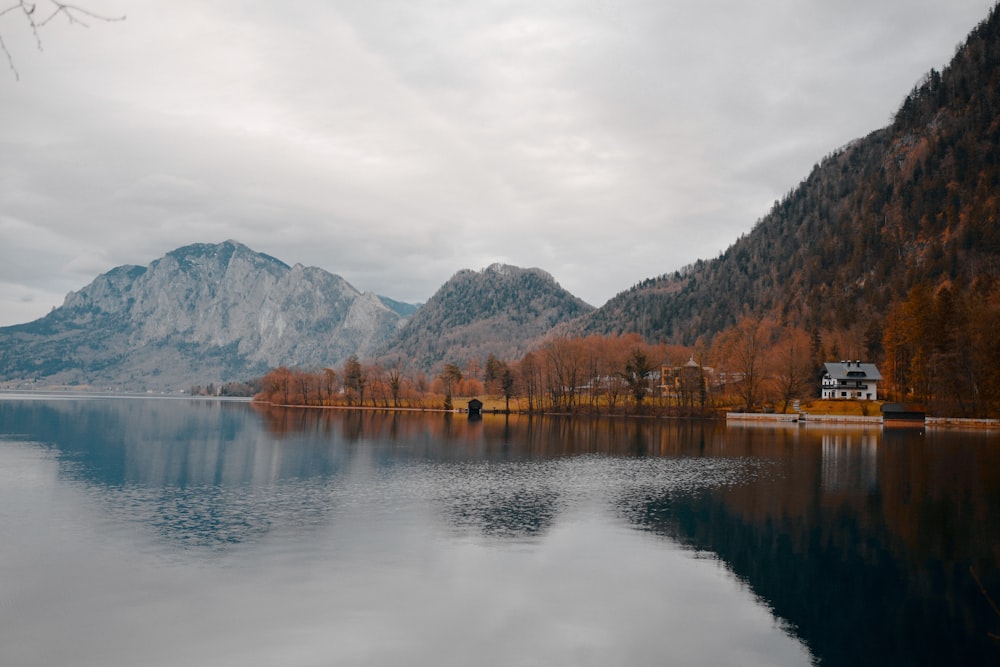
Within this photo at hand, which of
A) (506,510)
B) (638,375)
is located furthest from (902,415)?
(506,510)

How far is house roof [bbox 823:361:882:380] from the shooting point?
134m

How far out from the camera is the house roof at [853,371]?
134000 mm

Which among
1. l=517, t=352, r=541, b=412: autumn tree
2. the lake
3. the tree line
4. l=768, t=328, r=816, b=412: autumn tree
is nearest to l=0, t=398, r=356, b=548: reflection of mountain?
the lake

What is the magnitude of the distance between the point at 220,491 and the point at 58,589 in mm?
22041

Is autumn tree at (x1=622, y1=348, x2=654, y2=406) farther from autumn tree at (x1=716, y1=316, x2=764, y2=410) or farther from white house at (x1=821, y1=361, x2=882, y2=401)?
white house at (x1=821, y1=361, x2=882, y2=401)

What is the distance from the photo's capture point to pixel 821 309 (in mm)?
199250

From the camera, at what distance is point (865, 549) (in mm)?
30812

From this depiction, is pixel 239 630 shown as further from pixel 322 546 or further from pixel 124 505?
pixel 124 505

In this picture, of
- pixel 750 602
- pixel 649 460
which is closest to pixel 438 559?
pixel 750 602

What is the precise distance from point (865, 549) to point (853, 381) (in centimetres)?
11846

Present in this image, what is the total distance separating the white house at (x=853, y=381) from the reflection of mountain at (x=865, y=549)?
8184 cm

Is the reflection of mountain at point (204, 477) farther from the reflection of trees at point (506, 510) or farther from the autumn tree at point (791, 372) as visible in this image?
the autumn tree at point (791, 372)

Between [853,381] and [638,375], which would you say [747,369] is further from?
[638,375]

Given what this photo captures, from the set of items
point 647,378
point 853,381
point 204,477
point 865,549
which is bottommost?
point 204,477
